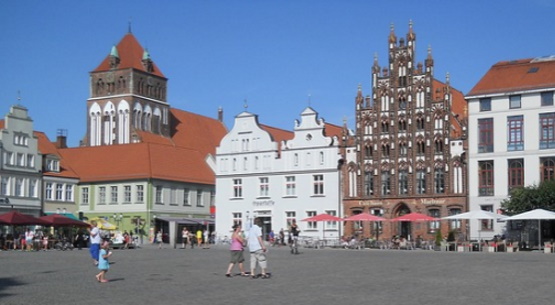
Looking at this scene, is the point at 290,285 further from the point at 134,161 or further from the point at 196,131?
the point at 196,131

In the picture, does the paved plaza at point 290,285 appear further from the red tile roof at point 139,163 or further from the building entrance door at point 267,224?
the red tile roof at point 139,163

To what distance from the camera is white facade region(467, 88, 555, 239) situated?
193ft

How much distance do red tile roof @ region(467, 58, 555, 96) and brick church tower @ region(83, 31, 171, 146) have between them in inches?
1846

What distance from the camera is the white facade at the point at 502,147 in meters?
58.9

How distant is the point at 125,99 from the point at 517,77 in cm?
5292

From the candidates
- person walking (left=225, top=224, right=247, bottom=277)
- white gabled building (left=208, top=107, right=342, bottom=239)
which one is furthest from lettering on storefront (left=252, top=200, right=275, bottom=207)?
person walking (left=225, top=224, right=247, bottom=277)

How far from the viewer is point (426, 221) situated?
63.1 meters

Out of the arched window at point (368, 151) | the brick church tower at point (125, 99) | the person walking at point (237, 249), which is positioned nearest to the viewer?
the person walking at point (237, 249)

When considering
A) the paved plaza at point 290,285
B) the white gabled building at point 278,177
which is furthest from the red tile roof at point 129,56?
the paved plaza at point 290,285

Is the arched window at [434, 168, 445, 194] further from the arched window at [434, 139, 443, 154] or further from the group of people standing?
the group of people standing

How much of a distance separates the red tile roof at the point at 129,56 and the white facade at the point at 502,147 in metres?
52.2

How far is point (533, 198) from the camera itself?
175 feet

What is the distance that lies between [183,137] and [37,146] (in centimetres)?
2998

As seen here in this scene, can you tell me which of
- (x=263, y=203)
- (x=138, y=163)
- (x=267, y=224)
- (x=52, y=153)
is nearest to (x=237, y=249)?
(x=263, y=203)
